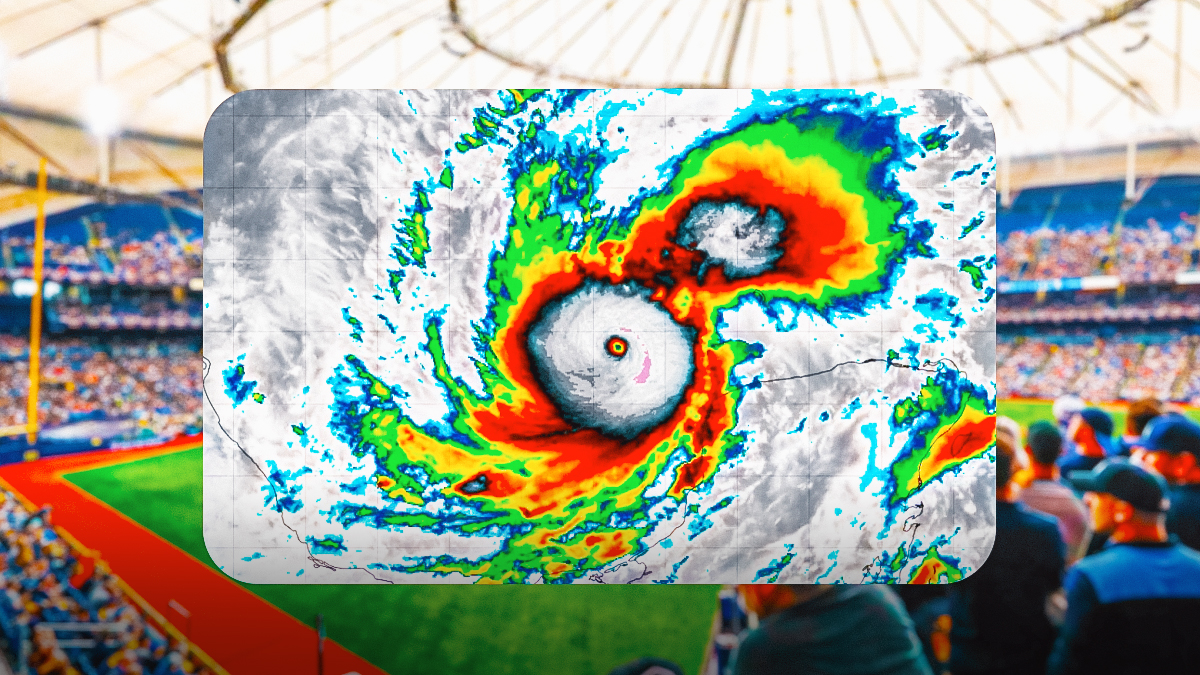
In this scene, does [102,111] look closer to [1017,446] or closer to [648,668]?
[648,668]

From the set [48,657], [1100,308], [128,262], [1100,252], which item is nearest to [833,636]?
[48,657]

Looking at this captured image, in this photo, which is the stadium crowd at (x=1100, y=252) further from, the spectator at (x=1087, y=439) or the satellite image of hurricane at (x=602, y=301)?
the satellite image of hurricane at (x=602, y=301)

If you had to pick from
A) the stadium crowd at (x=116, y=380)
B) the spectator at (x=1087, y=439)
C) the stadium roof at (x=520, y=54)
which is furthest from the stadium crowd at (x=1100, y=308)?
the stadium crowd at (x=116, y=380)

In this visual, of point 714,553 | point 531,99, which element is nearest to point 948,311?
point 714,553

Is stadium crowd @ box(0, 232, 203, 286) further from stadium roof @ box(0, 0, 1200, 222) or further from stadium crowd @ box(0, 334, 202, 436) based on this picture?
stadium roof @ box(0, 0, 1200, 222)

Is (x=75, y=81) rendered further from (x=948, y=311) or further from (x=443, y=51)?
(x=948, y=311)

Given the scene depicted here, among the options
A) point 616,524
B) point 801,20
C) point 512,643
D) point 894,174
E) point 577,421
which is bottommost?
point 512,643
